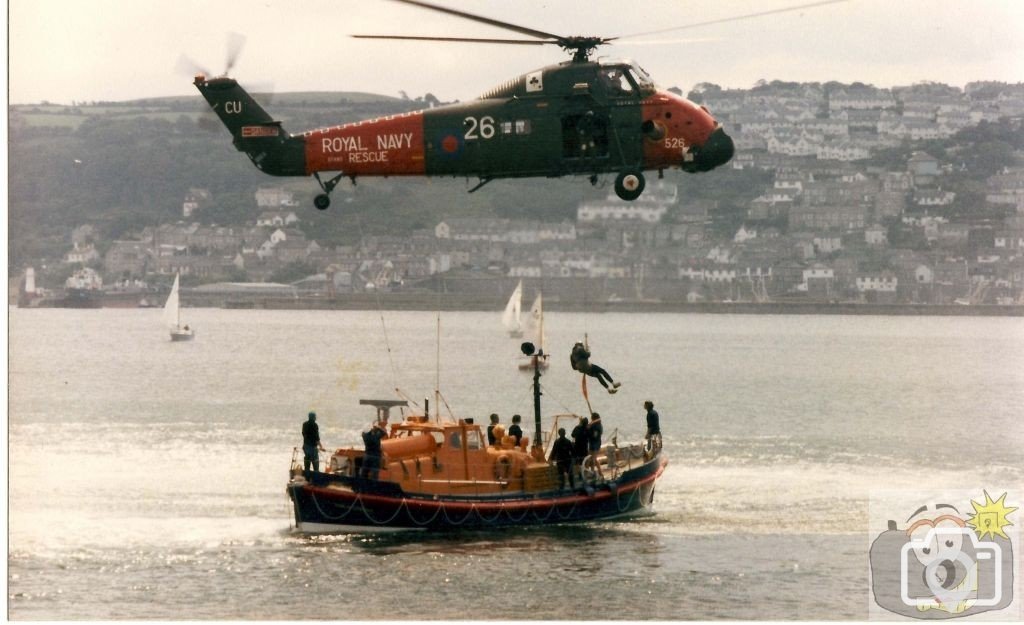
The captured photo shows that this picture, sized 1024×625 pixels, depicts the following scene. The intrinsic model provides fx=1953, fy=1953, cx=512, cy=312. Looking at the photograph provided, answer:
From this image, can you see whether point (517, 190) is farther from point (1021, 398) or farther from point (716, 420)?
point (716, 420)

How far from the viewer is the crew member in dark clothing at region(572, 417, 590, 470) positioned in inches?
1666

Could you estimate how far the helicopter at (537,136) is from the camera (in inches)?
1345

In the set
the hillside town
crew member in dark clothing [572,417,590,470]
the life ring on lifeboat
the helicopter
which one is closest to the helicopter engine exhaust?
the helicopter

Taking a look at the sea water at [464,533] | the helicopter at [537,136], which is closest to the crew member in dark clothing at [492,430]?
the sea water at [464,533]

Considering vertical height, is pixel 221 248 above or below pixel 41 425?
above

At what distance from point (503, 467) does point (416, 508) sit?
2071 millimetres

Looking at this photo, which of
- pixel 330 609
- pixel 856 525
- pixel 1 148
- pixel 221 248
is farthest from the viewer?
pixel 221 248

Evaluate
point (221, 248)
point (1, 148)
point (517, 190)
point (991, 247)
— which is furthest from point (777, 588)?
point (991, 247)

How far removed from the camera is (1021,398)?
96250 millimetres

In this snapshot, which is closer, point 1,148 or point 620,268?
point 1,148

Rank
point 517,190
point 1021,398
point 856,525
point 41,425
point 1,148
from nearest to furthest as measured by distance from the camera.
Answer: point 1,148 < point 856,525 < point 41,425 < point 1021,398 < point 517,190

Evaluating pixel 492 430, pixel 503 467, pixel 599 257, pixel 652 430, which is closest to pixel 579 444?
pixel 503 467

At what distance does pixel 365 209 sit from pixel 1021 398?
65.3 metres

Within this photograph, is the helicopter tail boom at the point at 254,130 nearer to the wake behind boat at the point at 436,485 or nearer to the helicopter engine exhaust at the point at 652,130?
the helicopter engine exhaust at the point at 652,130
